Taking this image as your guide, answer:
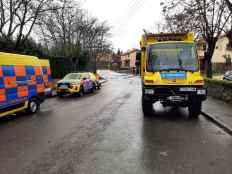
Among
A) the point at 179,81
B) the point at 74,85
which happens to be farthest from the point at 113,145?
Result: the point at 74,85

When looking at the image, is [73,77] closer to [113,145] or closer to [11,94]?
[11,94]

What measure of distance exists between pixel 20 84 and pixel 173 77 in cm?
561

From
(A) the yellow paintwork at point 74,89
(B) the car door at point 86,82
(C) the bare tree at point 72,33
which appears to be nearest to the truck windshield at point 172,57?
(A) the yellow paintwork at point 74,89

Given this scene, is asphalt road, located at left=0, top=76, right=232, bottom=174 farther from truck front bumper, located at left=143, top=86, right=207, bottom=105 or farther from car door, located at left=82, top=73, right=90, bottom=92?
car door, located at left=82, top=73, right=90, bottom=92

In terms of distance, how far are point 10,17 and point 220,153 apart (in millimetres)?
A: 18101

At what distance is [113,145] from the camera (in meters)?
5.93

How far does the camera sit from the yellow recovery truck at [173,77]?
8.97 meters

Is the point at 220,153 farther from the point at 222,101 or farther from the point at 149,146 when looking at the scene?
the point at 222,101

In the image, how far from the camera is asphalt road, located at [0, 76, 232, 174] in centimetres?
457

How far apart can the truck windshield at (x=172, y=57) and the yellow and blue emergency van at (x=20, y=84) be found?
15.5 feet

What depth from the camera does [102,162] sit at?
4.81m

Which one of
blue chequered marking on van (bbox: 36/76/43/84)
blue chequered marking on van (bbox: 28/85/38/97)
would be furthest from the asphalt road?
blue chequered marking on van (bbox: 36/76/43/84)

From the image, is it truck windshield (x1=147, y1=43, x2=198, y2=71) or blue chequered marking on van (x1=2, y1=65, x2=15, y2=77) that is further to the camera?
truck windshield (x1=147, y1=43, x2=198, y2=71)

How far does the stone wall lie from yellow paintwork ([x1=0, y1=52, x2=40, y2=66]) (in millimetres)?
8979
